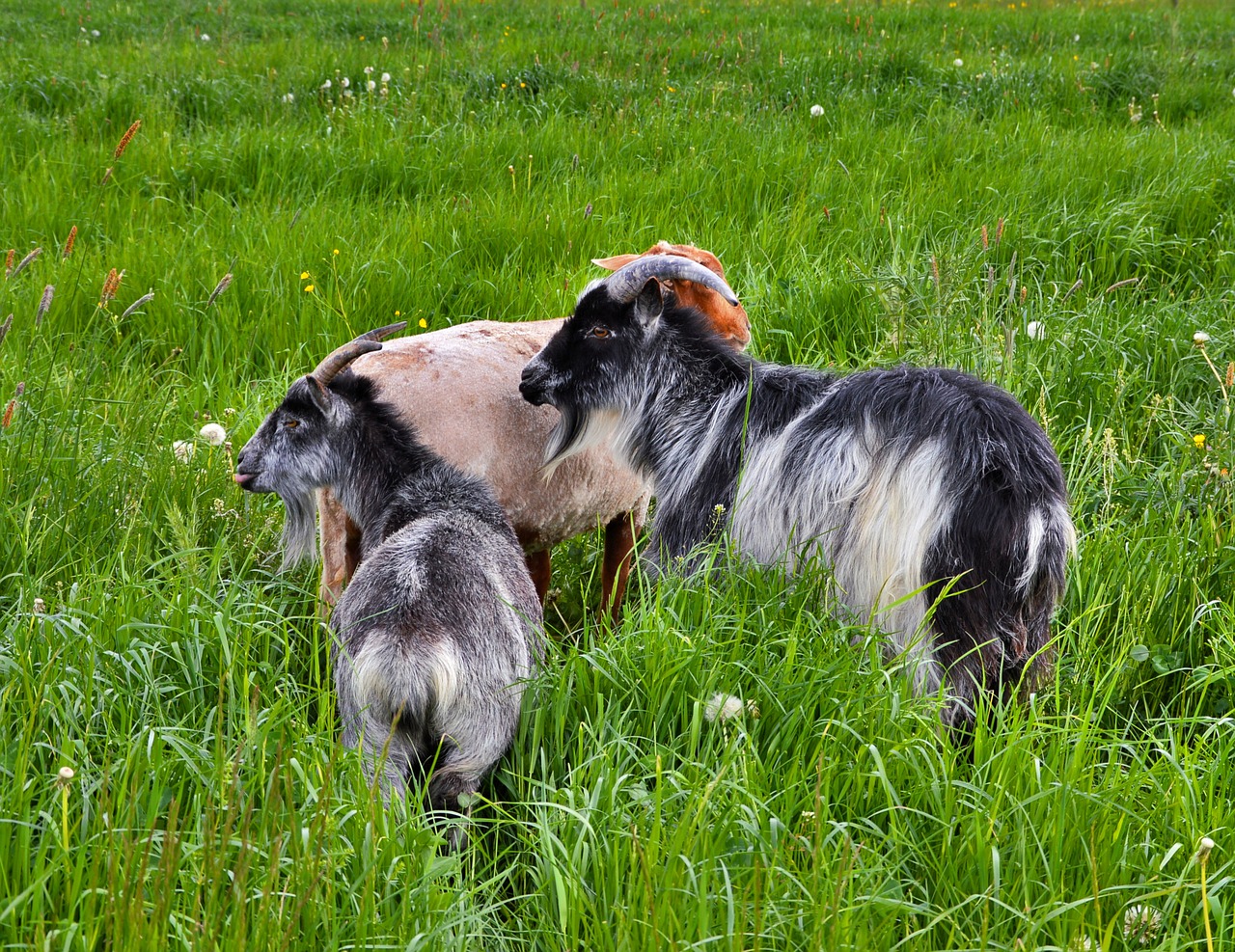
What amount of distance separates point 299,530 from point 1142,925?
281cm

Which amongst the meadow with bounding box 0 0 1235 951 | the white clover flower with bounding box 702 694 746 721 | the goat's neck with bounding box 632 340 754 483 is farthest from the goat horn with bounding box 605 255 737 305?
the white clover flower with bounding box 702 694 746 721

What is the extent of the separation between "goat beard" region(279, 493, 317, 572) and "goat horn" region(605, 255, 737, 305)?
4.16 ft

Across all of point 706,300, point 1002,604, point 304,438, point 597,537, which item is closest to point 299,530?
point 304,438

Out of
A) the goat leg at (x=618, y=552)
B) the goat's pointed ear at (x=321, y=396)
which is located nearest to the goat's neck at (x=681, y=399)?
the goat leg at (x=618, y=552)

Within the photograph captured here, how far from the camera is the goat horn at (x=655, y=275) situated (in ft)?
12.5

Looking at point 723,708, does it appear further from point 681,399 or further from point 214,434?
point 214,434

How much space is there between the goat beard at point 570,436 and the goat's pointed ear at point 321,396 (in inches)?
29.1

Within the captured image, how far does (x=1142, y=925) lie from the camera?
2104 millimetres

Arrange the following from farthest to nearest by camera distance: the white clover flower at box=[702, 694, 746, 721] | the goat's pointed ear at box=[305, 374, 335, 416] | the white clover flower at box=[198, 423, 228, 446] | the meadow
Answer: the white clover flower at box=[198, 423, 228, 446], the goat's pointed ear at box=[305, 374, 335, 416], the white clover flower at box=[702, 694, 746, 721], the meadow

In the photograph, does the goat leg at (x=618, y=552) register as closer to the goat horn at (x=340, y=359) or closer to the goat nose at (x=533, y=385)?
the goat nose at (x=533, y=385)

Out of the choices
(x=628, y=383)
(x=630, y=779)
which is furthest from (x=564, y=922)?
(x=628, y=383)

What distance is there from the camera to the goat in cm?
360

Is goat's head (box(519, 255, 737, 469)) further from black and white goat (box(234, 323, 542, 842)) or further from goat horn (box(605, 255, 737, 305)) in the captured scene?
black and white goat (box(234, 323, 542, 842))

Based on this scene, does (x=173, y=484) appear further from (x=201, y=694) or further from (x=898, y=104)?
(x=898, y=104)
